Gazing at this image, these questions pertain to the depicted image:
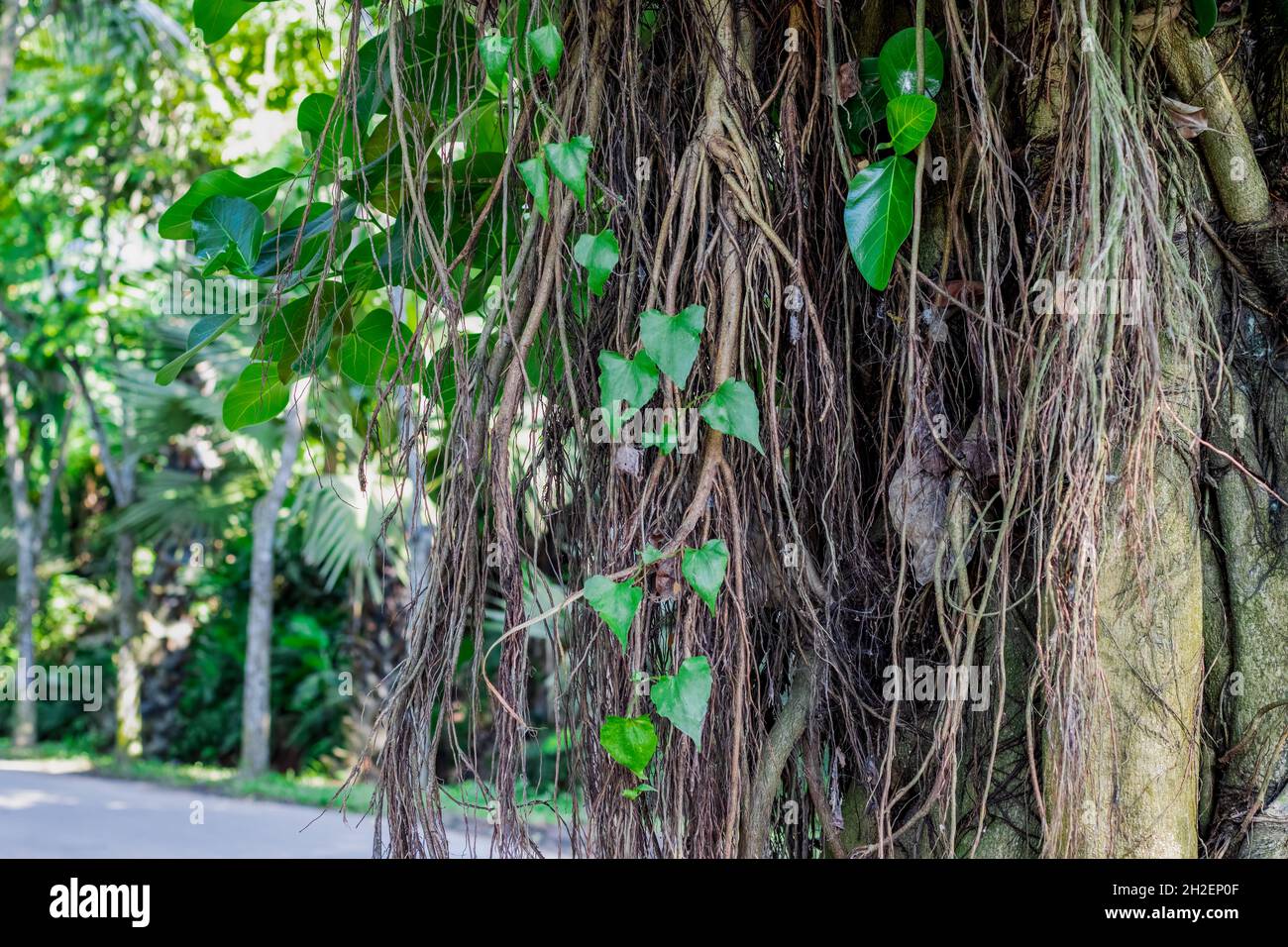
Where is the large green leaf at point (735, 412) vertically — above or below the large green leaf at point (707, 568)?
above

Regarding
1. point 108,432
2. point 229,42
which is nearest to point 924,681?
point 229,42

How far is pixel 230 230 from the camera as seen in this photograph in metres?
1.44

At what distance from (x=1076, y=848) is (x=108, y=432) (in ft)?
28.6

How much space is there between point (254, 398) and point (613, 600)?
758mm

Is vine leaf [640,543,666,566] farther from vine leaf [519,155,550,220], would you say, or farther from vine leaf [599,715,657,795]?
vine leaf [519,155,550,220]

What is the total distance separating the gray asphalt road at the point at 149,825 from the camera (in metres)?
4.73

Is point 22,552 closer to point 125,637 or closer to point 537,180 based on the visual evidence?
point 125,637

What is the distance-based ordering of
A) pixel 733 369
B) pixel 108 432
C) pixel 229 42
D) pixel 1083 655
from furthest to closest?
pixel 108 432, pixel 229 42, pixel 733 369, pixel 1083 655

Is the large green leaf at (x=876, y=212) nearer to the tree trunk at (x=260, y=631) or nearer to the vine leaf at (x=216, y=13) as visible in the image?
the vine leaf at (x=216, y=13)

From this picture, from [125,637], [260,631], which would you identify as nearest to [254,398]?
[260,631]

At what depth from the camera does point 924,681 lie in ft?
4.58

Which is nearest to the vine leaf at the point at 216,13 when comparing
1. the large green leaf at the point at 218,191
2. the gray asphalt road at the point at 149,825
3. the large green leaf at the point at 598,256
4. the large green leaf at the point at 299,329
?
the large green leaf at the point at 218,191

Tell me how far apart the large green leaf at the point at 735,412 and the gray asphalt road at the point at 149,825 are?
351 cm
